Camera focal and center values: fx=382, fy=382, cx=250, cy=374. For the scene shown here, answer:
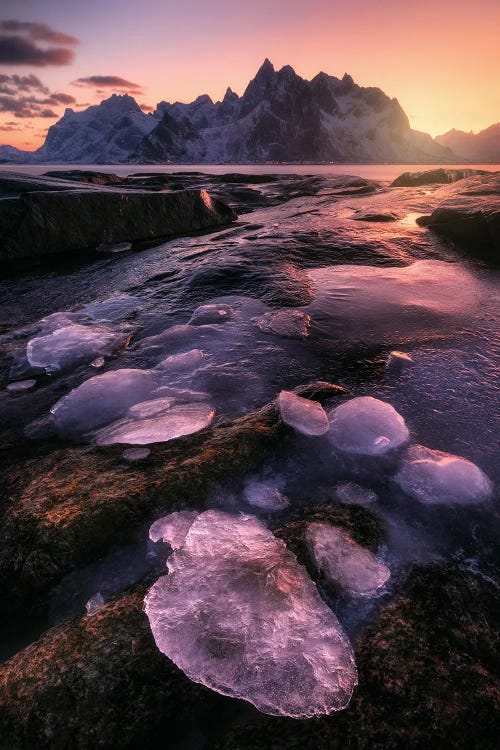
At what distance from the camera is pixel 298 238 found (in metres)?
8.09

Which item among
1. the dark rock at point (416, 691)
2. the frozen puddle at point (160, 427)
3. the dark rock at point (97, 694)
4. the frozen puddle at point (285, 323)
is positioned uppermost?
the frozen puddle at point (285, 323)

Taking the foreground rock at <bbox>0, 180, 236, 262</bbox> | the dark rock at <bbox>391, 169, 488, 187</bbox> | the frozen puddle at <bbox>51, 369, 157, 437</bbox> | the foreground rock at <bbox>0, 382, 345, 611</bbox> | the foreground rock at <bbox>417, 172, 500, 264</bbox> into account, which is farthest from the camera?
the dark rock at <bbox>391, 169, 488, 187</bbox>

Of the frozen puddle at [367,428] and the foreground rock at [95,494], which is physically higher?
the frozen puddle at [367,428]

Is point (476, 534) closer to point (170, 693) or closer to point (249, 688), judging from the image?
point (249, 688)

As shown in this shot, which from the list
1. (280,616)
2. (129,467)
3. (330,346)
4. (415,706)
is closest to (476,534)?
(415,706)

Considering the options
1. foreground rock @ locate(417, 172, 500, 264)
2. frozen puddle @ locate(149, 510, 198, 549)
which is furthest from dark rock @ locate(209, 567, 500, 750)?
foreground rock @ locate(417, 172, 500, 264)

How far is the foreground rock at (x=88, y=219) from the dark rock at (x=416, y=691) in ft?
28.5

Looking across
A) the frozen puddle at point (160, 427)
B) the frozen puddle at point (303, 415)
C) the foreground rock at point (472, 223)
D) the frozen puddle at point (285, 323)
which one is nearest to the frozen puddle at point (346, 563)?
the frozen puddle at point (303, 415)

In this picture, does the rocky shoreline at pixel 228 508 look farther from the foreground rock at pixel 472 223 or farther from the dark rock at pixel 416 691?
the foreground rock at pixel 472 223

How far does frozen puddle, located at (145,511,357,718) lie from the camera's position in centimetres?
134

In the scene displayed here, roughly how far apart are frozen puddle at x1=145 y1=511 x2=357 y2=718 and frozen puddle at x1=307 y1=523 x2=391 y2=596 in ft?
0.48

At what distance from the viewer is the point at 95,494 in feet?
7.11

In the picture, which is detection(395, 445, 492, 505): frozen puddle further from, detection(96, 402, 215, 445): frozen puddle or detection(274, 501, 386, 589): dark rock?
detection(96, 402, 215, 445): frozen puddle

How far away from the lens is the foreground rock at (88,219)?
25.1 ft
